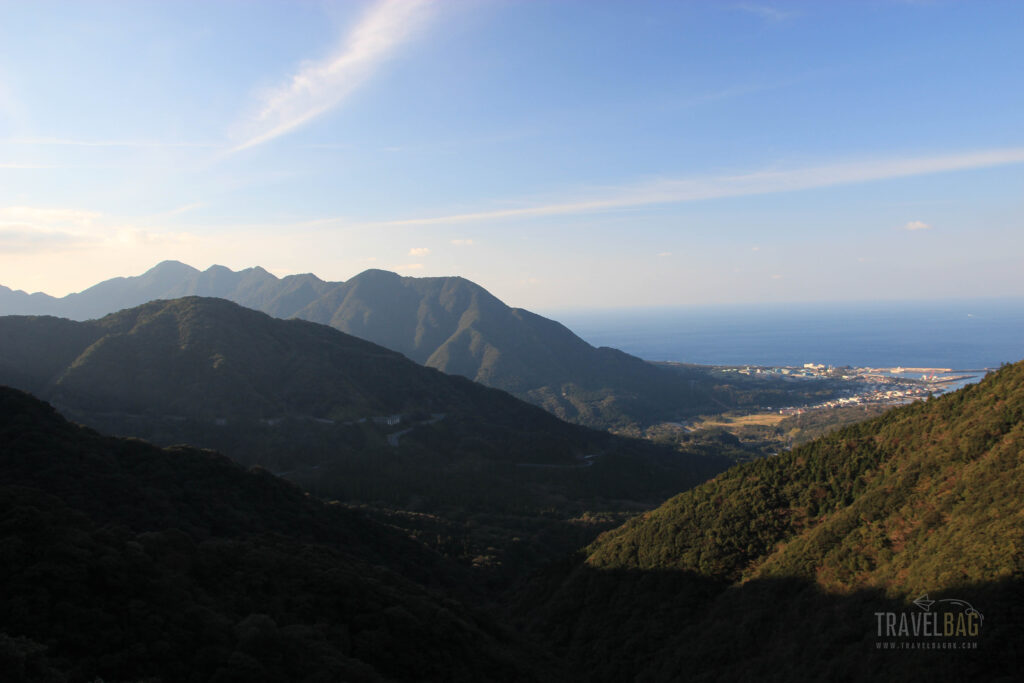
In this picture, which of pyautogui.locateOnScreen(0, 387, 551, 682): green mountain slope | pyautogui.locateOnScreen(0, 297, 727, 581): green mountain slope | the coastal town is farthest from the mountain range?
the coastal town

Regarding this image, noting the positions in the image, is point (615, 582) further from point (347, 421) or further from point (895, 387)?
point (895, 387)

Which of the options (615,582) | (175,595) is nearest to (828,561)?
(615,582)

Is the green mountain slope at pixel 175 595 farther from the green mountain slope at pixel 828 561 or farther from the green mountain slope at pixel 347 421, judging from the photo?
the green mountain slope at pixel 347 421

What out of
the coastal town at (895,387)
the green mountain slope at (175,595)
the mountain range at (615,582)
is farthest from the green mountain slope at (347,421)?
the coastal town at (895,387)

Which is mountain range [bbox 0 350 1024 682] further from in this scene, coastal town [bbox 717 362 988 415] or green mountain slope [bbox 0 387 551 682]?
coastal town [bbox 717 362 988 415]

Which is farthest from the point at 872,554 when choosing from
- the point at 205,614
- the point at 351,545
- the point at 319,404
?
the point at 319,404
